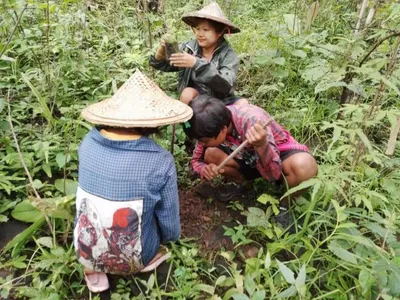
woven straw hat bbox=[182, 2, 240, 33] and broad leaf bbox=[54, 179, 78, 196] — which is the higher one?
woven straw hat bbox=[182, 2, 240, 33]

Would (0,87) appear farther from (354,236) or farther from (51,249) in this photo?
(354,236)

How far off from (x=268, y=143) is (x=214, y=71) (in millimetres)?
786

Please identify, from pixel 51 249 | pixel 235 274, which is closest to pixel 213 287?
pixel 235 274

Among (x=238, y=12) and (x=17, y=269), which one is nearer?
(x=17, y=269)

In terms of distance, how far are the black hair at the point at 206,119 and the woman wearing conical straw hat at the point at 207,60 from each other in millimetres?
473

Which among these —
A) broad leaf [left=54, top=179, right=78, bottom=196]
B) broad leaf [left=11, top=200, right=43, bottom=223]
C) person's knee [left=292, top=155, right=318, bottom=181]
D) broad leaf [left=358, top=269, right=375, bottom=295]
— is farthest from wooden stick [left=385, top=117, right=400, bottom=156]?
broad leaf [left=11, top=200, right=43, bottom=223]

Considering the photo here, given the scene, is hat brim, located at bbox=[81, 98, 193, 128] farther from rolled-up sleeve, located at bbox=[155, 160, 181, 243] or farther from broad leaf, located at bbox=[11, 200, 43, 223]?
broad leaf, located at bbox=[11, 200, 43, 223]

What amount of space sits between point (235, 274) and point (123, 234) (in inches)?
25.9

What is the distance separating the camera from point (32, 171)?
2371 millimetres

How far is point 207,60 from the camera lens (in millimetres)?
2826

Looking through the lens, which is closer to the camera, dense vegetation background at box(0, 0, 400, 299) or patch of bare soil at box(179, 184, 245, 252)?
dense vegetation background at box(0, 0, 400, 299)

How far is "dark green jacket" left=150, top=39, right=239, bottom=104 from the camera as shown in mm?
2641

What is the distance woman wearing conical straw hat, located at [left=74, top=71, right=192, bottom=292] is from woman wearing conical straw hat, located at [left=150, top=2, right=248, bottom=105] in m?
0.84

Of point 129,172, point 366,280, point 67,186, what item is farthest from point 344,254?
point 67,186
